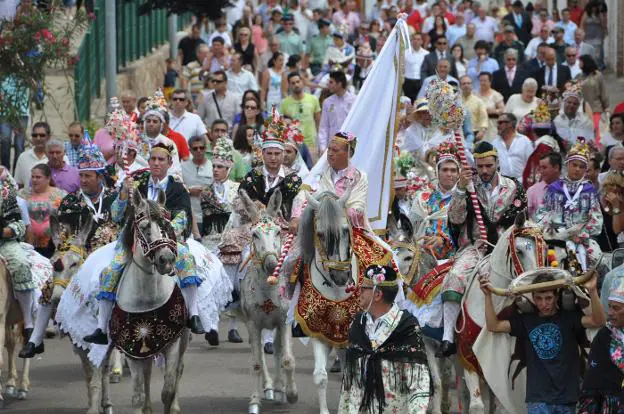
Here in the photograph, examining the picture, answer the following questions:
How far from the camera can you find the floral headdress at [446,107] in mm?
14609

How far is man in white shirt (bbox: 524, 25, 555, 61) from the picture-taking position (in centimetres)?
3184

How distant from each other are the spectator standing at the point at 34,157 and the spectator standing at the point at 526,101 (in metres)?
8.09

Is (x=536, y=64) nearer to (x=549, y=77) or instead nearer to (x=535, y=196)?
(x=549, y=77)

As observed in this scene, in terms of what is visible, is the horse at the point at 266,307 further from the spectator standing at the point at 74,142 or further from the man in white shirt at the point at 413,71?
the man in white shirt at the point at 413,71

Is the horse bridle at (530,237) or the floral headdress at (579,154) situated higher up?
the floral headdress at (579,154)

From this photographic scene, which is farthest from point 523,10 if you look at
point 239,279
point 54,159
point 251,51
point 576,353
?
point 576,353

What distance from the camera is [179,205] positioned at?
15227mm

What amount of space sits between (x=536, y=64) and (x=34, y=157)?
10.9m

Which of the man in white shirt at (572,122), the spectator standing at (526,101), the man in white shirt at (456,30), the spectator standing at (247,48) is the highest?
the man in white shirt at (456,30)

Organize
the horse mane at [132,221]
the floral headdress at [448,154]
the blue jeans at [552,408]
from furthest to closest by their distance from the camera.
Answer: the floral headdress at [448,154] → the horse mane at [132,221] → the blue jeans at [552,408]

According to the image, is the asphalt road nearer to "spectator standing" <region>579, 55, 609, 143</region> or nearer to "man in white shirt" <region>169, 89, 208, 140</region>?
"man in white shirt" <region>169, 89, 208, 140</region>

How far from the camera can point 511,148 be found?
22500 mm

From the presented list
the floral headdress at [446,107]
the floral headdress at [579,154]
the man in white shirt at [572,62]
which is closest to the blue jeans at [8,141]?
the floral headdress at [579,154]

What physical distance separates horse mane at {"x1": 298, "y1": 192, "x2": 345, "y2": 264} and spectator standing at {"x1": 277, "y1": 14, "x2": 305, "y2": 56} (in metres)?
18.1
